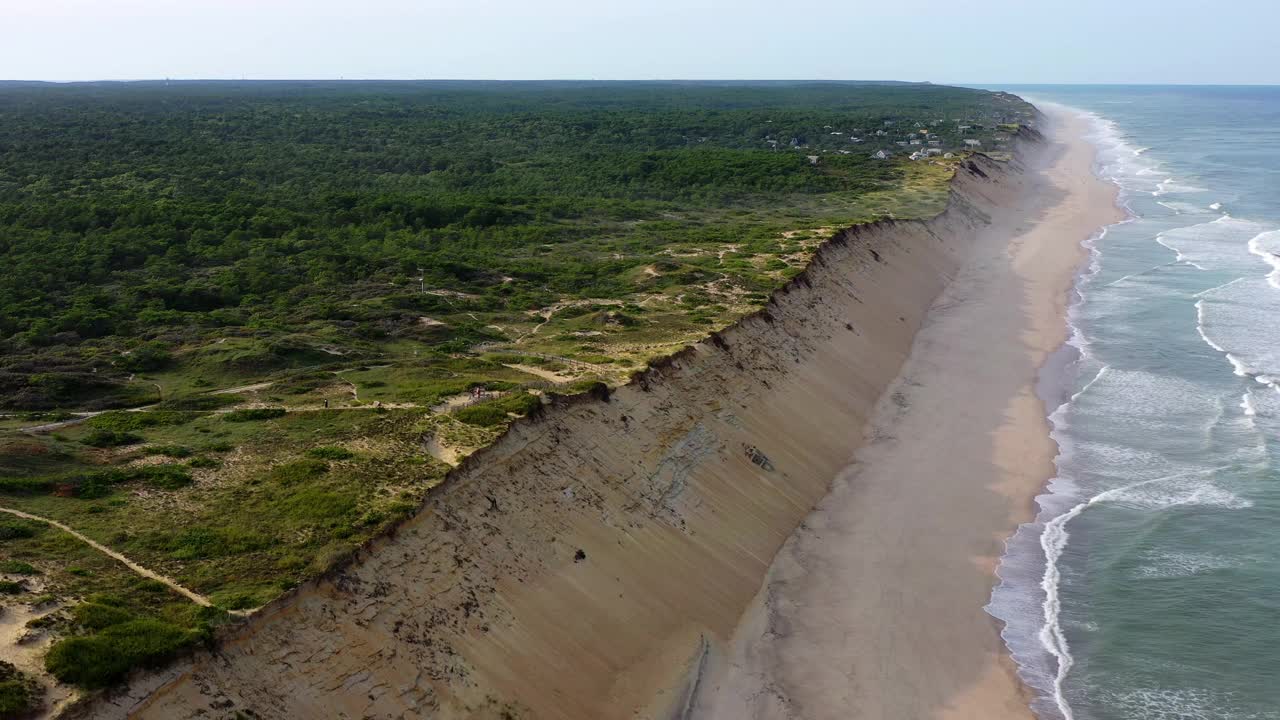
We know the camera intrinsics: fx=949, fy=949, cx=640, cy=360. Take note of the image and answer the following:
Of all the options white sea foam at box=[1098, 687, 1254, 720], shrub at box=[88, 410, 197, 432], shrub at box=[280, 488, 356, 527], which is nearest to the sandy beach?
white sea foam at box=[1098, 687, 1254, 720]

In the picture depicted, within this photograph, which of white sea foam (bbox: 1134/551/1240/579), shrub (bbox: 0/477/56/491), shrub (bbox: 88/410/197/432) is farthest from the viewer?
white sea foam (bbox: 1134/551/1240/579)

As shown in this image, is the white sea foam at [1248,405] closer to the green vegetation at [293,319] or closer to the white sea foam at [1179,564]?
the white sea foam at [1179,564]

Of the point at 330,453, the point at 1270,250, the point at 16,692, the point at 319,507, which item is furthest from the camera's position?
the point at 1270,250

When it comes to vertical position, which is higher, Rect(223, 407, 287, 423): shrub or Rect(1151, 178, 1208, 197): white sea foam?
Rect(223, 407, 287, 423): shrub

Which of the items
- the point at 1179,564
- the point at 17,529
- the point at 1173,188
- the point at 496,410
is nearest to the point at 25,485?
the point at 17,529

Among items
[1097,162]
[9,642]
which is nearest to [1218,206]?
[1097,162]

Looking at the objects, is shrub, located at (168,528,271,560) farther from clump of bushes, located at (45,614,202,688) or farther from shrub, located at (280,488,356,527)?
clump of bushes, located at (45,614,202,688)

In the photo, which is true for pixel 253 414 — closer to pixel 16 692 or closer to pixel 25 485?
pixel 25 485
